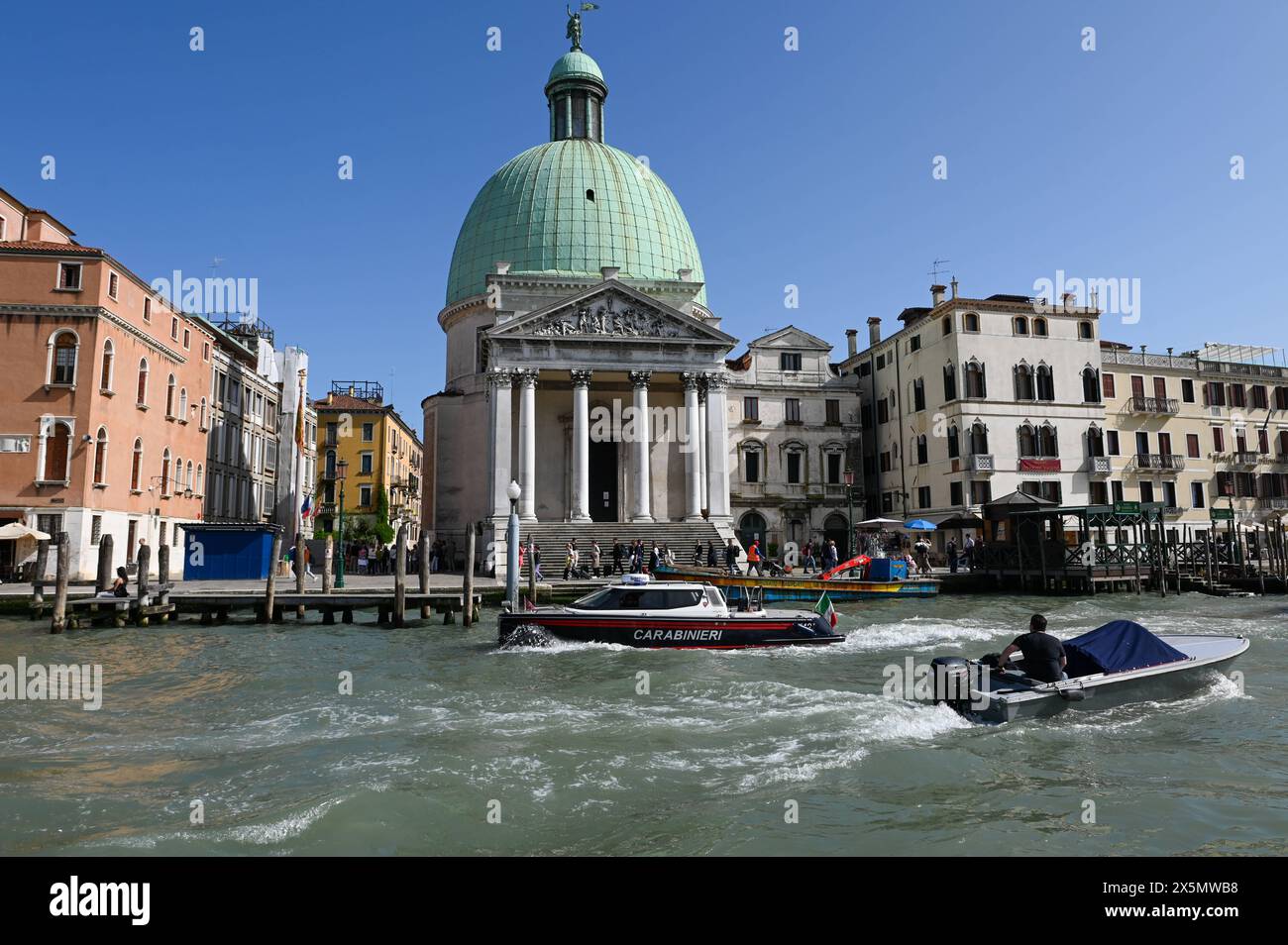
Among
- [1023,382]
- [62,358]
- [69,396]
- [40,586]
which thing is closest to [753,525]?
[1023,382]

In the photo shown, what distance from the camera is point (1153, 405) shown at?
1682 inches

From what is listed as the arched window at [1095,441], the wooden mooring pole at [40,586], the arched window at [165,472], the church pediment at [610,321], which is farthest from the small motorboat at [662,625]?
the arched window at [1095,441]

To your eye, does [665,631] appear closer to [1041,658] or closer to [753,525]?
[1041,658]

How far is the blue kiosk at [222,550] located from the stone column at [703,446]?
659 inches

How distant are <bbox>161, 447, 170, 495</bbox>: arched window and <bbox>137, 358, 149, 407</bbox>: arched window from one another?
2.52 metres

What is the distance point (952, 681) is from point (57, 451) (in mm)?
28646

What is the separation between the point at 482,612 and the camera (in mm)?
24625

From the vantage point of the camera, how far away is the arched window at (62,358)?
89.0 feet

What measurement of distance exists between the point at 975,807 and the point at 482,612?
19.0 metres

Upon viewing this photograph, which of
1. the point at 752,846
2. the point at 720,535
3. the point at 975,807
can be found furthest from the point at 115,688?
the point at 720,535

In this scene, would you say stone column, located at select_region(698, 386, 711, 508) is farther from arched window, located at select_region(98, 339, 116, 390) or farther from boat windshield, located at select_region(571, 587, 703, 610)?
arched window, located at select_region(98, 339, 116, 390)

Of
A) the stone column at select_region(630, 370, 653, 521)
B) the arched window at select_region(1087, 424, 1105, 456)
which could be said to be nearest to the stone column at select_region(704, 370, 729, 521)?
the stone column at select_region(630, 370, 653, 521)
